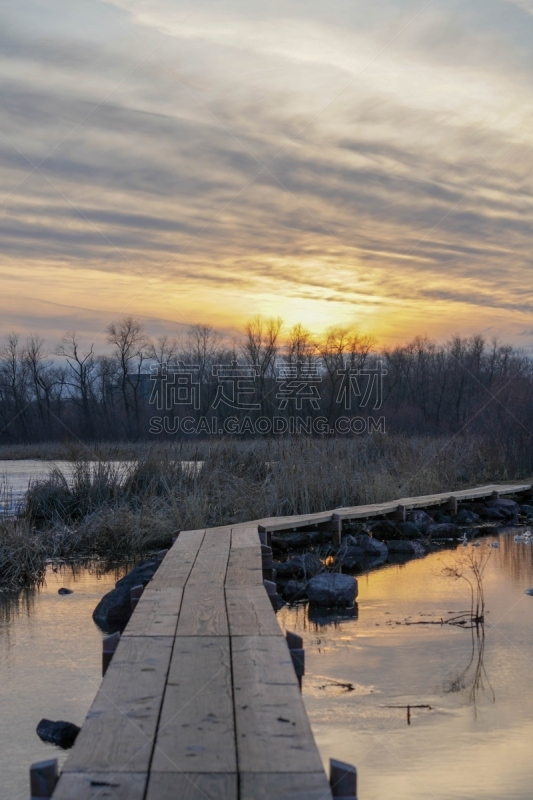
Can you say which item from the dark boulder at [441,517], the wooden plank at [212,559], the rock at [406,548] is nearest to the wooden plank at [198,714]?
the wooden plank at [212,559]

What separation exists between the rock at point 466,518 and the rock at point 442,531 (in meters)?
1.10

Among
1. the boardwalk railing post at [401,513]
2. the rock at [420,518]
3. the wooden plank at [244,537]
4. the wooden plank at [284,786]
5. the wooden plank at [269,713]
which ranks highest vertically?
the wooden plank at [269,713]

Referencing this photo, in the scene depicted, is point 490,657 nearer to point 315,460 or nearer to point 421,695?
point 421,695

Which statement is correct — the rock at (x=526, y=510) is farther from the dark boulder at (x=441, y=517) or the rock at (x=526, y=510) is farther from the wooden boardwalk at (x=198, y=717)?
the wooden boardwalk at (x=198, y=717)

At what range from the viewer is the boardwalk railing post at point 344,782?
243 cm

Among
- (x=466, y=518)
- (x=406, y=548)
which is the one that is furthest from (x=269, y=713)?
(x=466, y=518)

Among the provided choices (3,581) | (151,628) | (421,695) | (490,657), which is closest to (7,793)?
(151,628)

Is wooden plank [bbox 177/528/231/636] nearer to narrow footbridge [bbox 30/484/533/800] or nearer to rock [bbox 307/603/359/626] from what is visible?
narrow footbridge [bbox 30/484/533/800]

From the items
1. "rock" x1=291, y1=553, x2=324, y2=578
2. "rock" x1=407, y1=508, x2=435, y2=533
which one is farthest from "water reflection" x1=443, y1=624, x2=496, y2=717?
"rock" x1=407, y1=508, x2=435, y2=533

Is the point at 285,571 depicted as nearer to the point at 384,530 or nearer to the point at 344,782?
the point at 384,530

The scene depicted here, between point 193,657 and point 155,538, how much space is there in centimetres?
705

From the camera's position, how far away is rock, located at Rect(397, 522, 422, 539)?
1132 centimetres

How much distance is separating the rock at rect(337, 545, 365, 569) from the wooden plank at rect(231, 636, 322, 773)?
564 cm

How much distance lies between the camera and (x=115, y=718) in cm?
281
